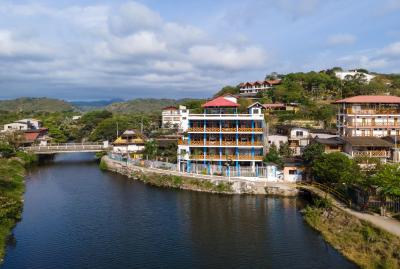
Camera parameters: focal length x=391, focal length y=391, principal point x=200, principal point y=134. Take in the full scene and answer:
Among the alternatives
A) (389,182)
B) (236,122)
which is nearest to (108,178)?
(236,122)

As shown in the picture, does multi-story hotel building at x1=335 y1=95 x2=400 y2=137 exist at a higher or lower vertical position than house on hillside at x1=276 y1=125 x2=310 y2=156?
higher

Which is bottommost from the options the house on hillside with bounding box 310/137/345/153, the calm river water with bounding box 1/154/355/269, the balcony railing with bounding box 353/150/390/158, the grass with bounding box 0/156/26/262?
the calm river water with bounding box 1/154/355/269

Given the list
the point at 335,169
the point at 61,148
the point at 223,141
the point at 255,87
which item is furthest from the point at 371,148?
the point at 255,87

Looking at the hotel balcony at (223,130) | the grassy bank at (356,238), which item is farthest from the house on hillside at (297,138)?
the grassy bank at (356,238)

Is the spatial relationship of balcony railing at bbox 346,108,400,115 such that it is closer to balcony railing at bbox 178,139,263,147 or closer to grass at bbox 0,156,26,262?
balcony railing at bbox 178,139,263,147

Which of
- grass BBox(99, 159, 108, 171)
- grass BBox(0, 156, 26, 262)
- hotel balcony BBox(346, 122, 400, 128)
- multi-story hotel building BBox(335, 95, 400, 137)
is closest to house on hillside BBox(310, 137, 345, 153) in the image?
hotel balcony BBox(346, 122, 400, 128)

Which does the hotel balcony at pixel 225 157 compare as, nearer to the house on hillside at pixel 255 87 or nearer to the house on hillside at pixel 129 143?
the house on hillside at pixel 129 143
